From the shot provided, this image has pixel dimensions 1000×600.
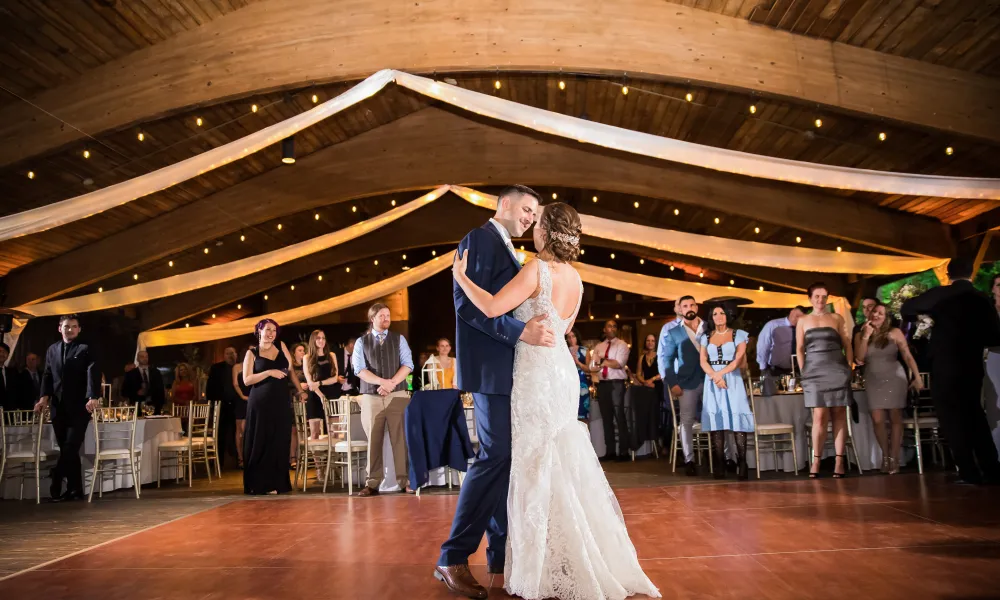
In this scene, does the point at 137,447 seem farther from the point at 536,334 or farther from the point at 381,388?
the point at 536,334

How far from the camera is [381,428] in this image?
20.3ft

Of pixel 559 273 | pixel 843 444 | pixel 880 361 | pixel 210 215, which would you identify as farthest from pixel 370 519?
pixel 210 215

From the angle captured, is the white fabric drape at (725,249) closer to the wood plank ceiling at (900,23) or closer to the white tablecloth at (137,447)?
the wood plank ceiling at (900,23)

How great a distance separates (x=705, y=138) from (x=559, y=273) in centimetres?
675

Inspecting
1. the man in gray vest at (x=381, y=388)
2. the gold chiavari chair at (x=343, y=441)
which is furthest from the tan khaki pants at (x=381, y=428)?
the gold chiavari chair at (x=343, y=441)

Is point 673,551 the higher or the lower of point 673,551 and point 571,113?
the lower

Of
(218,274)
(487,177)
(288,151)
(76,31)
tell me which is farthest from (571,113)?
(76,31)

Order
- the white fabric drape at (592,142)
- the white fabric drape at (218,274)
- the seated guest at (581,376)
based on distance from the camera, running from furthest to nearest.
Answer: the white fabric drape at (218,274)
the seated guest at (581,376)
the white fabric drape at (592,142)

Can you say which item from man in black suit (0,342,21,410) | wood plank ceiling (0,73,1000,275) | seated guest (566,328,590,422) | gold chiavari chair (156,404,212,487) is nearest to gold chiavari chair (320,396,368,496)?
gold chiavari chair (156,404,212,487)

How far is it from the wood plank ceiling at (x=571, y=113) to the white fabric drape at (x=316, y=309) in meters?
2.97

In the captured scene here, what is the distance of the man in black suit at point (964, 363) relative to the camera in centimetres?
519

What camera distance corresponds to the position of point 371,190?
9633mm

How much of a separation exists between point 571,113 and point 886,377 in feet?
15.7

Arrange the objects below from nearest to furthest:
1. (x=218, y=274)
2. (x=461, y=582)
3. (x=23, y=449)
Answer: (x=461, y=582), (x=23, y=449), (x=218, y=274)
